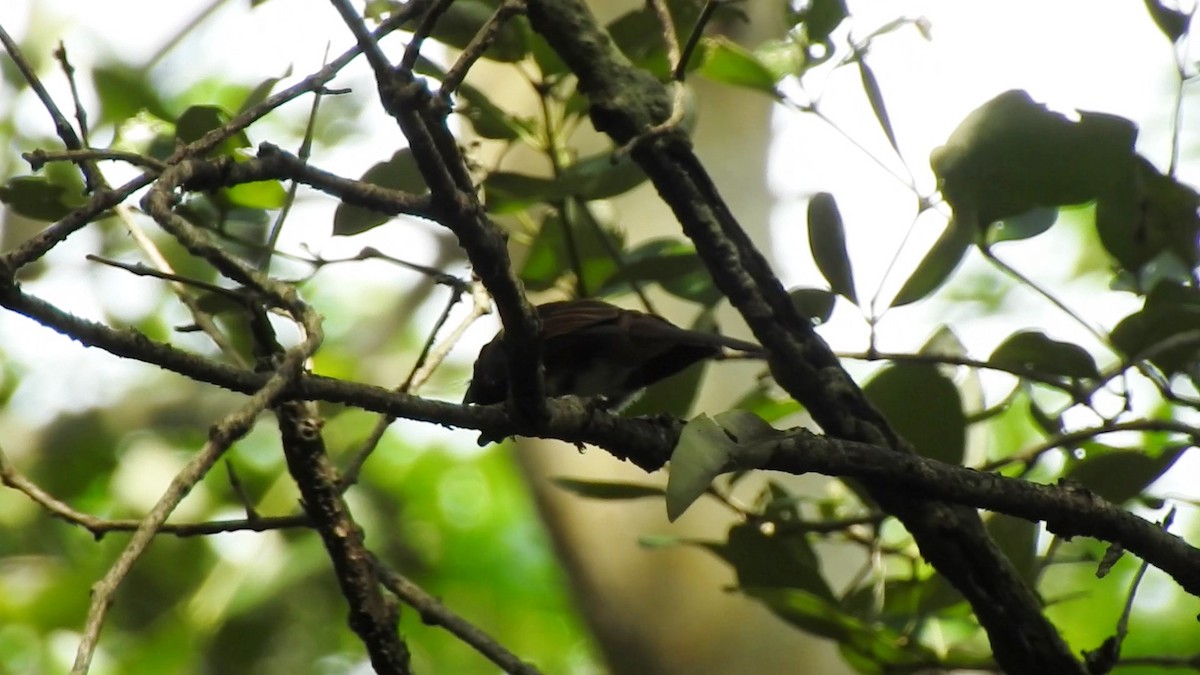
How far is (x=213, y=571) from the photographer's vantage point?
9.56 ft

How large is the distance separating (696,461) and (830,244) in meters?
0.47

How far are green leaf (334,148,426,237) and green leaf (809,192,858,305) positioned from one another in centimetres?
44

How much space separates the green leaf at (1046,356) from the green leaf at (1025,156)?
6.6 inches

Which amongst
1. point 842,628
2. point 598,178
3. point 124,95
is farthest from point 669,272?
point 124,95

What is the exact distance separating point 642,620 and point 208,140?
1.78m

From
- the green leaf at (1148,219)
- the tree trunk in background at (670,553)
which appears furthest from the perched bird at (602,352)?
the tree trunk in background at (670,553)

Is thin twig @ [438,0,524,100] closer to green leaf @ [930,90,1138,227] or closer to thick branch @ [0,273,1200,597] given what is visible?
thick branch @ [0,273,1200,597]

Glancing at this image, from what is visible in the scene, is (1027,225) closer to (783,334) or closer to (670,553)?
(783,334)

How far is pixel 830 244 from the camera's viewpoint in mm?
1247

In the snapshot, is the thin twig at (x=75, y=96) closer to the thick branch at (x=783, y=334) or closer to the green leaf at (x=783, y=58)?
the thick branch at (x=783, y=334)

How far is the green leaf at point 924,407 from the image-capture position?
1.31 meters

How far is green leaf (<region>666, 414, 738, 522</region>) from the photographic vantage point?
827mm

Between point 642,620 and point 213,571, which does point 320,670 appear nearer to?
point 213,571

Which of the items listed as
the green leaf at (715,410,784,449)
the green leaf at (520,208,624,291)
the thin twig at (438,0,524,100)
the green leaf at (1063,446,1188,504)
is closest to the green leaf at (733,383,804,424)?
the green leaf at (520,208,624,291)
